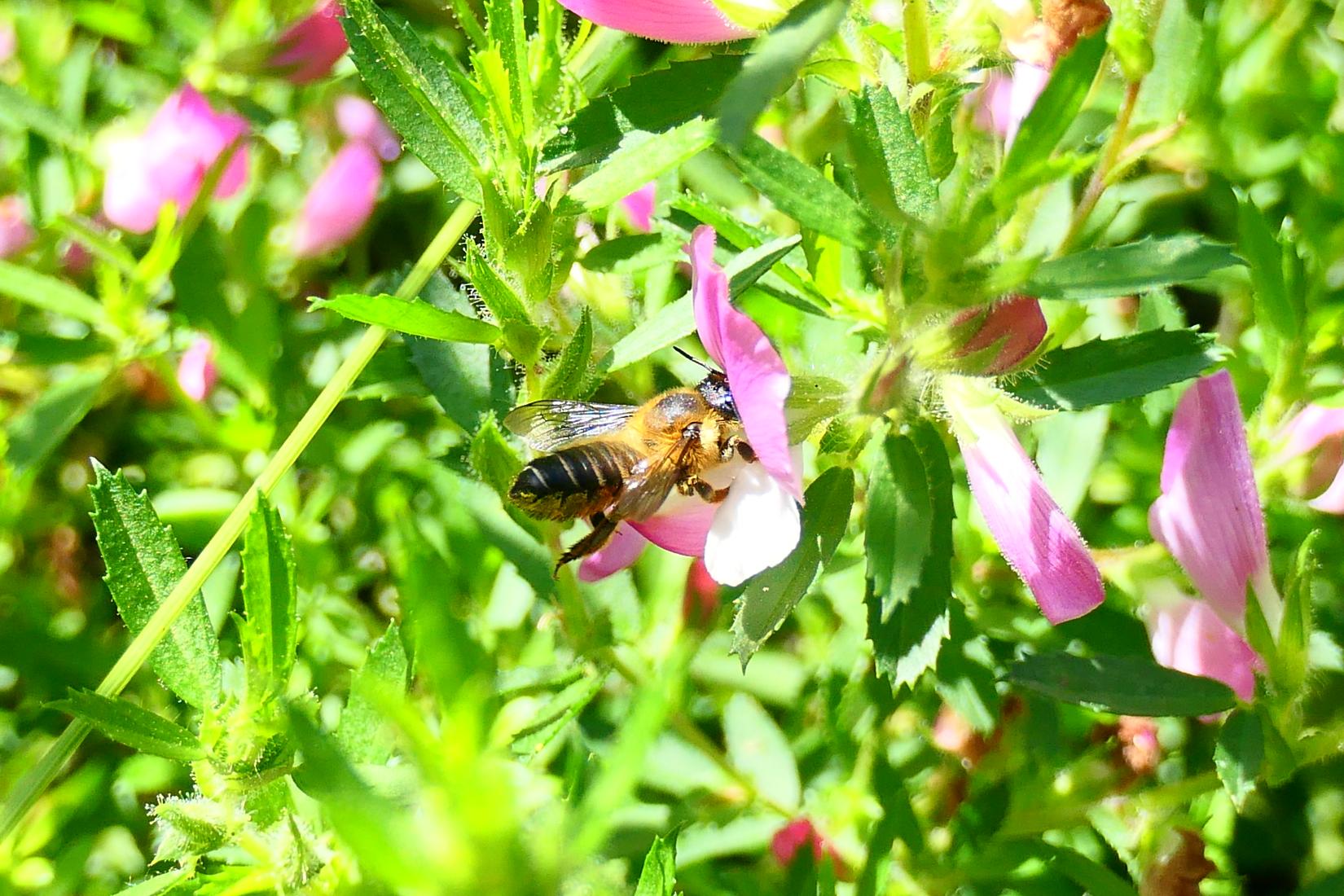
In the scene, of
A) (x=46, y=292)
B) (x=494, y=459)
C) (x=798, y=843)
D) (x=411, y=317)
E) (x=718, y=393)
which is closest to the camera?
(x=411, y=317)

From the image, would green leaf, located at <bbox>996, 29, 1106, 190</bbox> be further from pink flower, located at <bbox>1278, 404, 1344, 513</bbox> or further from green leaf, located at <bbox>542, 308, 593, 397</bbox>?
pink flower, located at <bbox>1278, 404, 1344, 513</bbox>

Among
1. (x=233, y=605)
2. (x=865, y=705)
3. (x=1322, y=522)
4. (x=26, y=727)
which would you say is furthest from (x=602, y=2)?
(x=26, y=727)

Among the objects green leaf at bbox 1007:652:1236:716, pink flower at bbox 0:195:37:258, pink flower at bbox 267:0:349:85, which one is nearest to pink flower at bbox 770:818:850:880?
green leaf at bbox 1007:652:1236:716

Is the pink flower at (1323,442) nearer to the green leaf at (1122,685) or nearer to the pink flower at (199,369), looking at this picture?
the green leaf at (1122,685)

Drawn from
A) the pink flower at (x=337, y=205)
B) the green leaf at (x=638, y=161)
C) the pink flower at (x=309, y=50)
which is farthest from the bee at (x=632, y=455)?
the pink flower at (x=337, y=205)

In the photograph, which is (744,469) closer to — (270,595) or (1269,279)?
(270,595)

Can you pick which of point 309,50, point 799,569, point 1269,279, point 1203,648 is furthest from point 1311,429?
point 309,50
